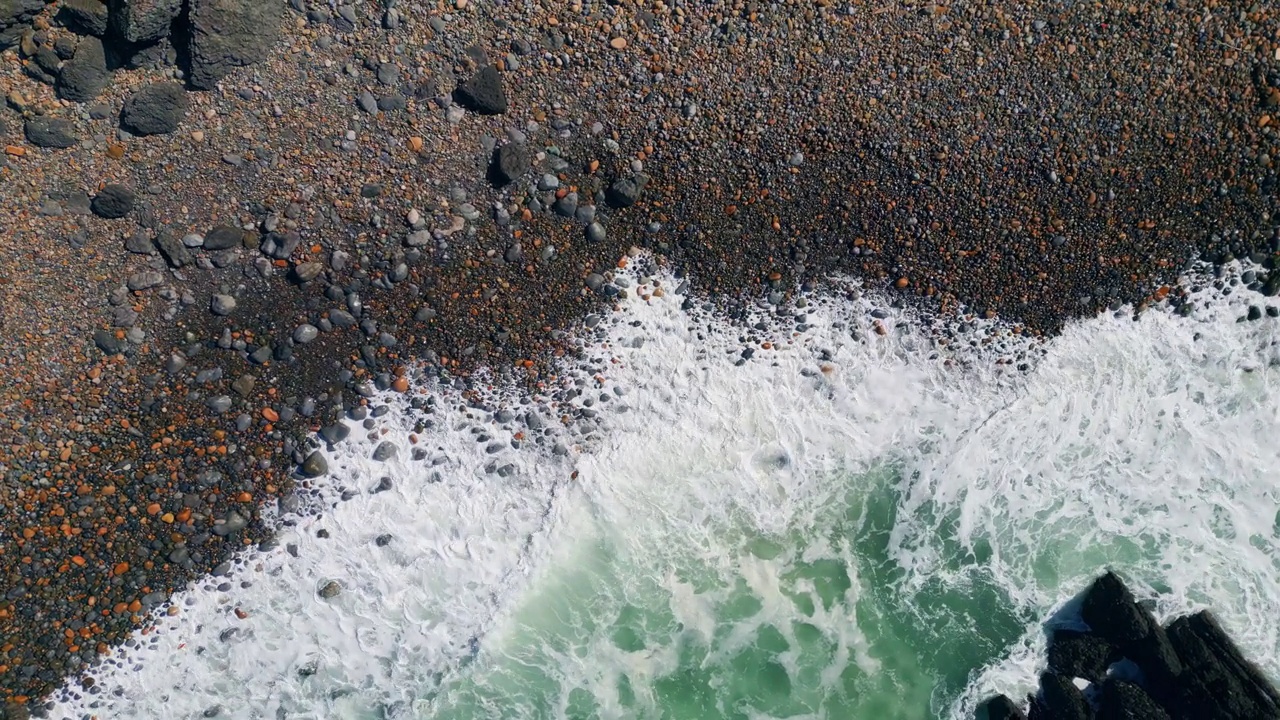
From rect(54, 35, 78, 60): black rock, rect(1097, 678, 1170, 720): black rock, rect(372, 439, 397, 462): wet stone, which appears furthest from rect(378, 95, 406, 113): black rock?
rect(1097, 678, 1170, 720): black rock

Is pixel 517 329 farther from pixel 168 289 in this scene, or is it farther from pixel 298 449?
pixel 168 289

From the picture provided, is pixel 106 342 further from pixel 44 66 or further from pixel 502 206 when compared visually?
pixel 502 206

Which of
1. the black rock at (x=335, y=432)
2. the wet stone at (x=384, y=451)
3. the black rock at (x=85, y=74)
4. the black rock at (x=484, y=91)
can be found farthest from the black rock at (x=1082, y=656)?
the black rock at (x=85, y=74)

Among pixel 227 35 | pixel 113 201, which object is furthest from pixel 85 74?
pixel 227 35

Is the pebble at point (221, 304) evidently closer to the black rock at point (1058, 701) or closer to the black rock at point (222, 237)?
the black rock at point (222, 237)

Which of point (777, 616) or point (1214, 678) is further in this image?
point (777, 616)

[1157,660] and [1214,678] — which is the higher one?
[1214,678]

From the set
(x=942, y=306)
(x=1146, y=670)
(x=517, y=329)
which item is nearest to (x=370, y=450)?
(x=517, y=329)
